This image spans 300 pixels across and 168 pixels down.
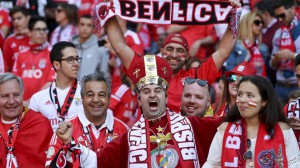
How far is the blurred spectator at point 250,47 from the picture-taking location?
11391 millimetres

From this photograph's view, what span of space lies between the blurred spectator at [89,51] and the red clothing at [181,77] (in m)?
2.87

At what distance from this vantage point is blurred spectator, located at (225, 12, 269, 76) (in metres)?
11.4

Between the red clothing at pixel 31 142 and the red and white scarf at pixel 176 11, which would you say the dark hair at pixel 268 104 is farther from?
the red clothing at pixel 31 142

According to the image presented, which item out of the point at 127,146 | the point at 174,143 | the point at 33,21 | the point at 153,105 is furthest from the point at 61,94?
the point at 33,21

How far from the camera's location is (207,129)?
748cm

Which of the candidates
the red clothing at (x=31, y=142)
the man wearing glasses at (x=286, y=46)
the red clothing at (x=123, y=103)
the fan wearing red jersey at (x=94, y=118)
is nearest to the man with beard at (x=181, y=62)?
the fan wearing red jersey at (x=94, y=118)

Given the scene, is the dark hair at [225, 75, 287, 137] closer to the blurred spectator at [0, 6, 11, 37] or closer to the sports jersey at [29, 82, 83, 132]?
the sports jersey at [29, 82, 83, 132]

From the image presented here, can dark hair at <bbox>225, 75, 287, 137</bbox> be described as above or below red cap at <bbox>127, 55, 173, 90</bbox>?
below

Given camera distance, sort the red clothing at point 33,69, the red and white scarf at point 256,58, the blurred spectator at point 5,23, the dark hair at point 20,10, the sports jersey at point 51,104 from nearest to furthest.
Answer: the sports jersey at point 51,104 → the red clothing at point 33,69 → the red and white scarf at point 256,58 → the dark hair at point 20,10 → the blurred spectator at point 5,23

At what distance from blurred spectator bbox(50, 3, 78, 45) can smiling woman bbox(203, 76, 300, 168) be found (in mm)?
6162

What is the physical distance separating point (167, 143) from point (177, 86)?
1.78 m

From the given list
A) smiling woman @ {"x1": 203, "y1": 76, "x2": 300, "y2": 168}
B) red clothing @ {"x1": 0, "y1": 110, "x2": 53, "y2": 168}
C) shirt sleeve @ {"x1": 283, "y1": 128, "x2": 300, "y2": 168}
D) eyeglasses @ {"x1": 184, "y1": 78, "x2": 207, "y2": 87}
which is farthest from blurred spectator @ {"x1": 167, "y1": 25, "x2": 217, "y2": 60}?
shirt sleeve @ {"x1": 283, "y1": 128, "x2": 300, "y2": 168}

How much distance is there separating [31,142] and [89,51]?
395 centimetres

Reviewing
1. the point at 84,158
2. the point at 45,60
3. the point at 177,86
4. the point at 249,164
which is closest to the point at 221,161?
the point at 249,164
